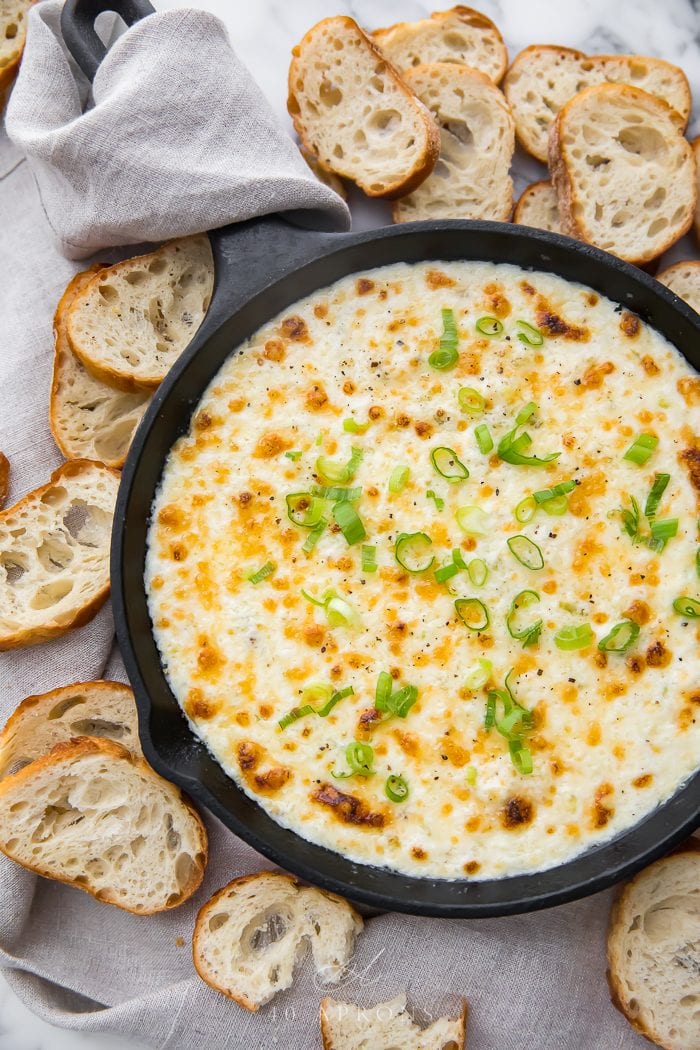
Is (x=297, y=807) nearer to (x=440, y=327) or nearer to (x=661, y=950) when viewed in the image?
(x=661, y=950)

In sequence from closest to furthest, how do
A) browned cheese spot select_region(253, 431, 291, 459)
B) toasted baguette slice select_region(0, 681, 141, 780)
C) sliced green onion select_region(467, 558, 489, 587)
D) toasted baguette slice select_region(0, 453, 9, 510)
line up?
1. sliced green onion select_region(467, 558, 489, 587)
2. browned cheese spot select_region(253, 431, 291, 459)
3. toasted baguette slice select_region(0, 681, 141, 780)
4. toasted baguette slice select_region(0, 453, 9, 510)

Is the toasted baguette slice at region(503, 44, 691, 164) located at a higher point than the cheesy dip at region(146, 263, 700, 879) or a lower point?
higher

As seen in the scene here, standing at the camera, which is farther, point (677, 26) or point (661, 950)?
point (677, 26)

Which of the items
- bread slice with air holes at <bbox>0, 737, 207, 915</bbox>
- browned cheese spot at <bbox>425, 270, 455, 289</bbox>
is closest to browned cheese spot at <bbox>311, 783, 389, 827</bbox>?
bread slice with air holes at <bbox>0, 737, 207, 915</bbox>

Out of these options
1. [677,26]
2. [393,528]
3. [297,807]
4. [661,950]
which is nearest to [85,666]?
[297,807]

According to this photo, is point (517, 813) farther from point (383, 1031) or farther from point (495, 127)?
point (495, 127)

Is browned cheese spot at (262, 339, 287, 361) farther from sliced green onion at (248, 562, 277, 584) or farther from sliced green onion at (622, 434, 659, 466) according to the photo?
sliced green onion at (622, 434, 659, 466)
